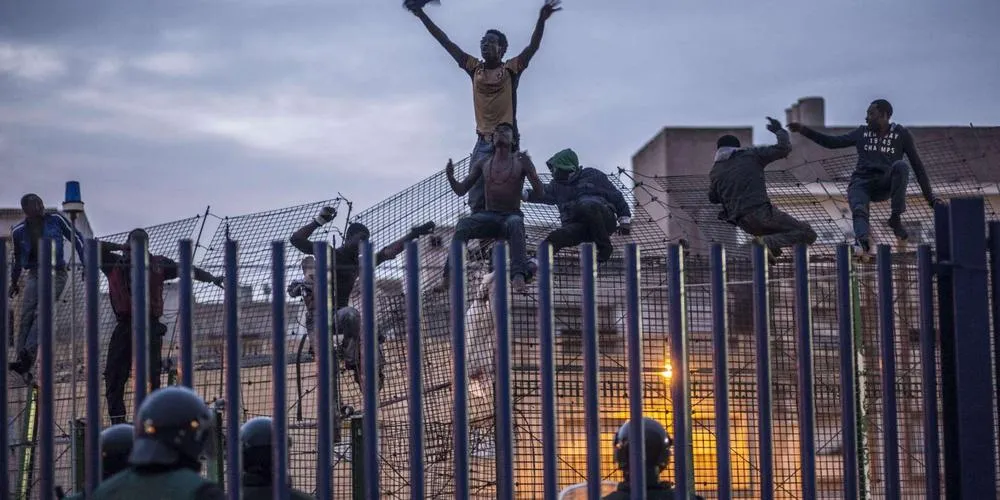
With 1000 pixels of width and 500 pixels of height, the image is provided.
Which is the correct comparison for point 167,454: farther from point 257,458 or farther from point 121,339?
point 121,339

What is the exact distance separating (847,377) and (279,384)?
2797 millimetres

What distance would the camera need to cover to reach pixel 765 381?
6.68 m

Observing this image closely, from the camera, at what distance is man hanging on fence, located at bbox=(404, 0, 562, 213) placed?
1270 centimetres

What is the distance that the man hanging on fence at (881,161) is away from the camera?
1223cm

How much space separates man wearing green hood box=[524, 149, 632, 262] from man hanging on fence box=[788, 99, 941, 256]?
6.37ft

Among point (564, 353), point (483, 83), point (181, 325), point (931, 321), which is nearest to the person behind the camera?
point (181, 325)

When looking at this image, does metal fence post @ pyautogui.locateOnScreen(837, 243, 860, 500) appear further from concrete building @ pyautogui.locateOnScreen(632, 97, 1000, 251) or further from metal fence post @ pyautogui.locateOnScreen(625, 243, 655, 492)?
concrete building @ pyautogui.locateOnScreen(632, 97, 1000, 251)

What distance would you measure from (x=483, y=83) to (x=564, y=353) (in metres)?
2.79

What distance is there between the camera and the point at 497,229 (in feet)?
A: 38.9

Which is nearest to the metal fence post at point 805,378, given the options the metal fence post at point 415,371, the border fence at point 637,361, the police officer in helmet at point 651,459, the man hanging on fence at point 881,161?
the border fence at point 637,361

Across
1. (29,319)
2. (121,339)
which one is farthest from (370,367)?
(29,319)

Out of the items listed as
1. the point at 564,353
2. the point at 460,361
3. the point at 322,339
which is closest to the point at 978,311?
the point at 460,361

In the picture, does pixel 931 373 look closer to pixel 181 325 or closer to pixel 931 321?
pixel 931 321

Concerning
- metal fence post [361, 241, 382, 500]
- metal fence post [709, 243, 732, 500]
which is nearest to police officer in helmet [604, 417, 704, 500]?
metal fence post [709, 243, 732, 500]
